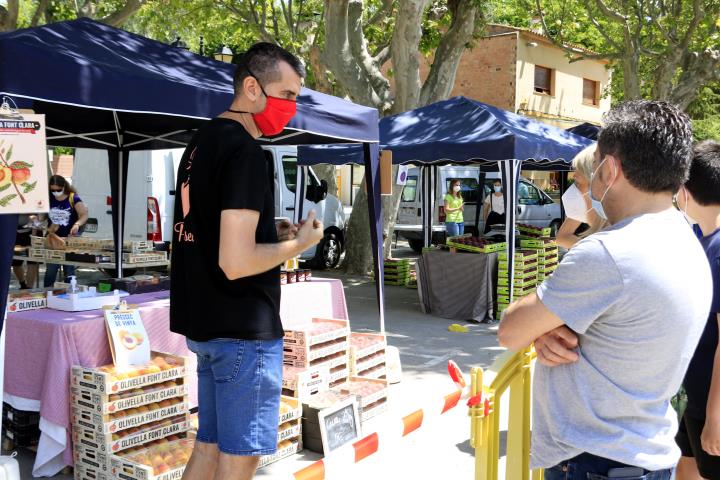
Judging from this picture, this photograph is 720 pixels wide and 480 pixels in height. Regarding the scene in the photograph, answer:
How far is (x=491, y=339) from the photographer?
8531 millimetres

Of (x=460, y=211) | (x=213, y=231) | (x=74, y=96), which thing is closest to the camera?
(x=213, y=231)

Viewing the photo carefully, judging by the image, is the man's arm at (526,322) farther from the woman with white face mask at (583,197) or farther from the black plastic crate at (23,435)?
the black plastic crate at (23,435)

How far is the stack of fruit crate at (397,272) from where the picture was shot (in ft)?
41.7

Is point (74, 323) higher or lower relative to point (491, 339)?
higher

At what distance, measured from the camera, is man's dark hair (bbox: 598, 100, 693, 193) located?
1.82m

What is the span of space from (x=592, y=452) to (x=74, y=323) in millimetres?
3447

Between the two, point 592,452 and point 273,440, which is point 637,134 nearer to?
point 592,452

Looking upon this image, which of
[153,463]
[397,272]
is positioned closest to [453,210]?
[397,272]

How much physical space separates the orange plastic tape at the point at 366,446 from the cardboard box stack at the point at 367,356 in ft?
8.60

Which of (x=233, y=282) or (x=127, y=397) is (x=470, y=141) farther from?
(x=233, y=282)

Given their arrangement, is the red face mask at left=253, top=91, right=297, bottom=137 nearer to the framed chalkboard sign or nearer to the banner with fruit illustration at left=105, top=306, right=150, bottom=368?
the banner with fruit illustration at left=105, top=306, right=150, bottom=368

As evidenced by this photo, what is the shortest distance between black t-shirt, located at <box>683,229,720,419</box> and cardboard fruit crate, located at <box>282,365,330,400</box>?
292 centimetres

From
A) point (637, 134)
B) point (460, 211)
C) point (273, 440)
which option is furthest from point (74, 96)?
point (460, 211)

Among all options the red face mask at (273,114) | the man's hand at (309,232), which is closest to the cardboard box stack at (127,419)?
the man's hand at (309,232)
